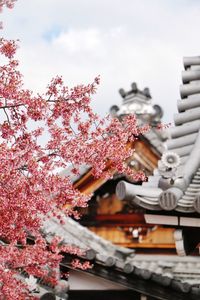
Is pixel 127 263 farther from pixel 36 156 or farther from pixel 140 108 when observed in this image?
pixel 140 108

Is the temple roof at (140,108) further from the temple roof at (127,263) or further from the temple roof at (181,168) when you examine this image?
the temple roof at (181,168)

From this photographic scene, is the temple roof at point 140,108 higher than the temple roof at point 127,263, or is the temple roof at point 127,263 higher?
the temple roof at point 140,108

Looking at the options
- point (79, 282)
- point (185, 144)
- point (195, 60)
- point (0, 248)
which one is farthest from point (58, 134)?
point (79, 282)

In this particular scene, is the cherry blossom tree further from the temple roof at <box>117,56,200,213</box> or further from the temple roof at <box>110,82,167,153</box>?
the temple roof at <box>110,82,167,153</box>

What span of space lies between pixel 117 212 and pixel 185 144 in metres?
7.54

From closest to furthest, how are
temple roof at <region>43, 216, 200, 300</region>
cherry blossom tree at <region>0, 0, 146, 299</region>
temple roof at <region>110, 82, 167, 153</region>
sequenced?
cherry blossom tree at <region>0, 0, 146, 299</region> → temple roof at <region>43, 216, 200, 300</region> → temple roof at <region>110, 82, 167, 153</region>

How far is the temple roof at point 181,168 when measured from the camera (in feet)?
21.6

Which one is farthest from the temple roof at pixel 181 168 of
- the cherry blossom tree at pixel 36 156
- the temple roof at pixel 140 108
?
the temple roof at pixel 140 108

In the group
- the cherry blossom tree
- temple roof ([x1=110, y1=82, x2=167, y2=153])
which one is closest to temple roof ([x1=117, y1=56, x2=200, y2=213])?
the cherry blossom tree

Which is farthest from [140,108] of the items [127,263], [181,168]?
[181,168]

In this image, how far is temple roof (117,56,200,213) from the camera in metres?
6.57

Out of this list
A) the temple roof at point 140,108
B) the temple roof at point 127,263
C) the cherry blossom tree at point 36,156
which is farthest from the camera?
the temple roof at point 140,108

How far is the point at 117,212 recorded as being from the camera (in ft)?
50.0

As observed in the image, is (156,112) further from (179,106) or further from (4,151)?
(4,151)
